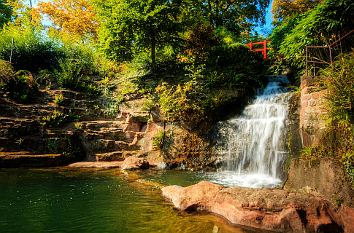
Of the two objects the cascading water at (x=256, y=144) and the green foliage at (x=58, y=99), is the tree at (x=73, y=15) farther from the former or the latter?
the cascading water at (x=256, y=144)

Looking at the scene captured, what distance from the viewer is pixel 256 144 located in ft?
35.7

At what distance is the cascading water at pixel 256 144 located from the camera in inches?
380

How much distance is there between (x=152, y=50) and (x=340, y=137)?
1160cm

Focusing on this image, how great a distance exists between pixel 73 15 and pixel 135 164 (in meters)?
19.5

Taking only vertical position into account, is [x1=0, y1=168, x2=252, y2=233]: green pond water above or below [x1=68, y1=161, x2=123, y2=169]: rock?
below

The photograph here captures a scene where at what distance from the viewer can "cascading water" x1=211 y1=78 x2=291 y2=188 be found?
→ 9.65 m

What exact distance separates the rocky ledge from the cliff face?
288 mm

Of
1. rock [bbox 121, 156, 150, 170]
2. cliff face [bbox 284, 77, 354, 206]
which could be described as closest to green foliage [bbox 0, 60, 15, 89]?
rock [bbox 121, 156, 150, 170]

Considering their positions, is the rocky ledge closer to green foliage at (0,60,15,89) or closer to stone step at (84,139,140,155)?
stone step at (84,139,140,155)

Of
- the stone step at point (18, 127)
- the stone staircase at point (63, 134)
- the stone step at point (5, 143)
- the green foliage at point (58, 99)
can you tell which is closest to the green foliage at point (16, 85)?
the stone staircase at point (63, 134)

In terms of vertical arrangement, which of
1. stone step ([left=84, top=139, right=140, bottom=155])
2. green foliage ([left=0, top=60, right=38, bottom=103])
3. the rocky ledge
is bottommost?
the rocky ledge

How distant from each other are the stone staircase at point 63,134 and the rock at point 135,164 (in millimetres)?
1500

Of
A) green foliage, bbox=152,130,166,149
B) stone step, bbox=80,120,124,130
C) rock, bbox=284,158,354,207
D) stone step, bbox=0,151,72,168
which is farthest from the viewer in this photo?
stone step, bbox=80,120,124,130

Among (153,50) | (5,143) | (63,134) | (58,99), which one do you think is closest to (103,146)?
(63,134)
